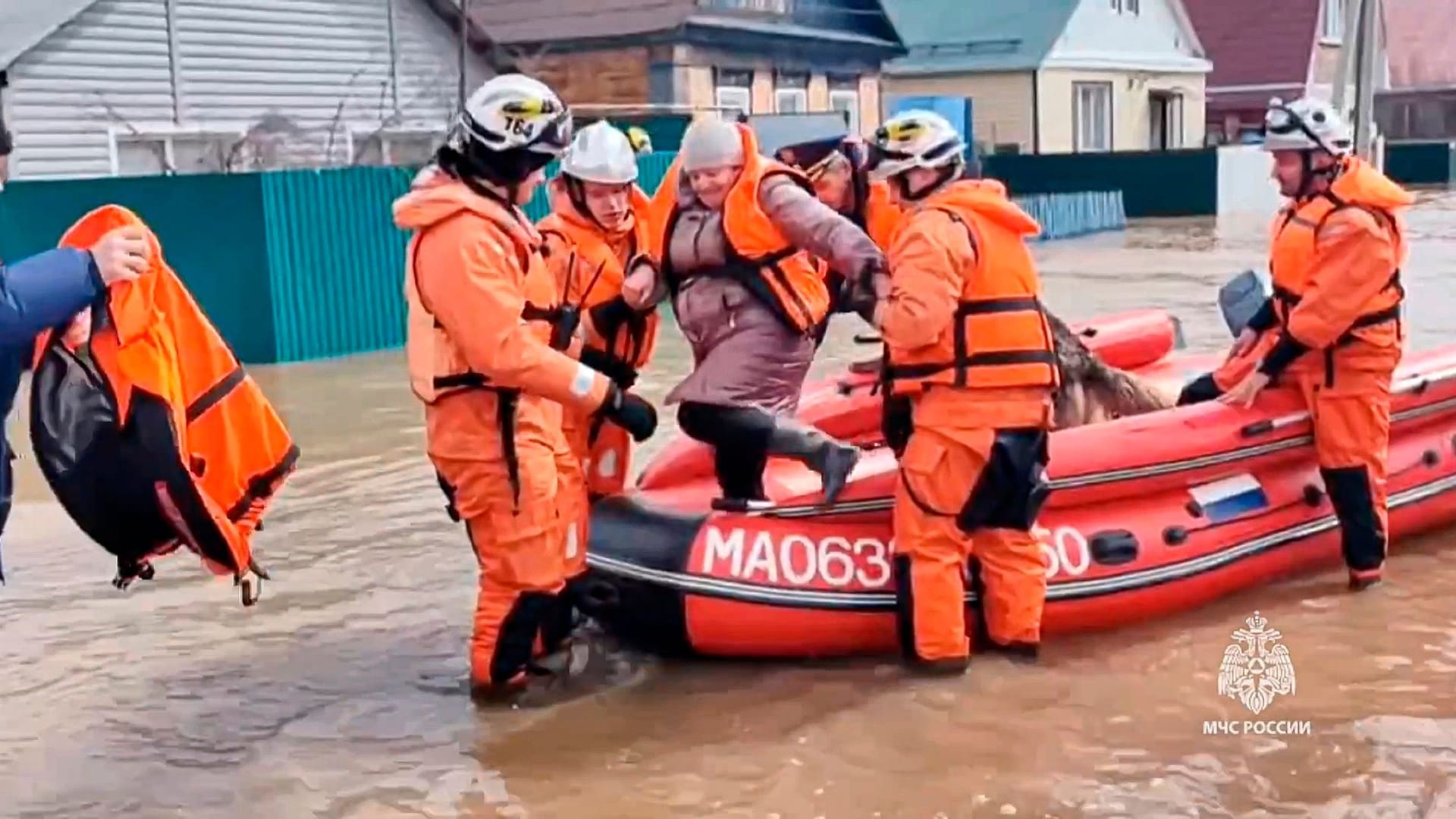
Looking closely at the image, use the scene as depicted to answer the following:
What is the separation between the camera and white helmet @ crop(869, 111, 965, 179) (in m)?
4.93

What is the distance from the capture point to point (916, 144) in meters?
4.92

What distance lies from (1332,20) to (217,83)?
29732 millimetres

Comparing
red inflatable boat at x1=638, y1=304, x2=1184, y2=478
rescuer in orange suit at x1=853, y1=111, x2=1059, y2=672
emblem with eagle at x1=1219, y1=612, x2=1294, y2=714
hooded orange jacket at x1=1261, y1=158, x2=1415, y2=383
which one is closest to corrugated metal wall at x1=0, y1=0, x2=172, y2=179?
red inflatable boat at x1=638, y1=304, x2=1184, y2=478

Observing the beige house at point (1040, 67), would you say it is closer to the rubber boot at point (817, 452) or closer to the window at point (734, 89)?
the window at point (734, 89)

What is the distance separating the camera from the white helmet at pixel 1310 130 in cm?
559

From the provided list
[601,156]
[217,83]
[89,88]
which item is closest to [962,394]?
[601,156]

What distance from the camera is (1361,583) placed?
5781 millimetres

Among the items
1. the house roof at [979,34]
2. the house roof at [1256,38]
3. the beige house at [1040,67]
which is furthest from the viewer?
the house roof at [1256,38]

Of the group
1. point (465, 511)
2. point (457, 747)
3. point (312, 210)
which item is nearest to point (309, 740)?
point (457, 747)

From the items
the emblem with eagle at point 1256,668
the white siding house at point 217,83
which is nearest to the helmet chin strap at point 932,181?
the emblem with eagle at point 1256,668

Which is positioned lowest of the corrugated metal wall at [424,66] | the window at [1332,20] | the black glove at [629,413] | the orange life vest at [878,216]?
the black glove at [629,413]

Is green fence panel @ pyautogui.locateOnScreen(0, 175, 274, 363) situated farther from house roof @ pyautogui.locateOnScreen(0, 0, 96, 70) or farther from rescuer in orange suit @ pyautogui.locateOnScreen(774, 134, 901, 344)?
rescuer in orange suit @ pyautogui.locateOnScreen(774, 134, 901, 344)

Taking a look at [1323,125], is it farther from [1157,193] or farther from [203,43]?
[1157,193]

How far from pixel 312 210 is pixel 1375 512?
30.2 feet
